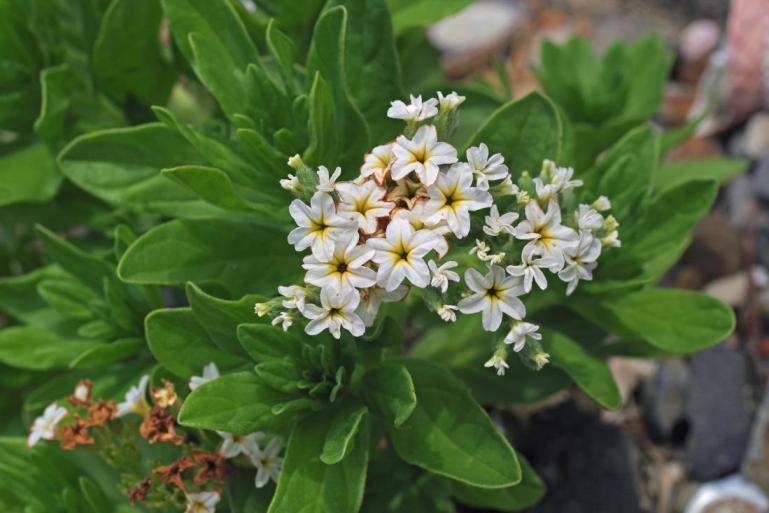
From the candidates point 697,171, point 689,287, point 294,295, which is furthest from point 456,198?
point 689,287

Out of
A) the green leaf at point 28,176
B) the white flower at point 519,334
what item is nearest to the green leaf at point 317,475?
the white flower at point 519,334

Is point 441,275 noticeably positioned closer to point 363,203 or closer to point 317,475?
point 363,203

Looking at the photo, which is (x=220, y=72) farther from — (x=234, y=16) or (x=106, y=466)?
(x=106, y=466)

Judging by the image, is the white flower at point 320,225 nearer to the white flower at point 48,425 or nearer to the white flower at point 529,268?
the white flower at point 529,268

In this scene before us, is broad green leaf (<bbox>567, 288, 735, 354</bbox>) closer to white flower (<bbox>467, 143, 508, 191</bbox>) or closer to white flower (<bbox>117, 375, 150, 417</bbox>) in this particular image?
white flower (<bbox>467, 143, 508, 191</bbox>)

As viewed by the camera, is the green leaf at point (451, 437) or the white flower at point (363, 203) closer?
the white flower at point (363, 203)

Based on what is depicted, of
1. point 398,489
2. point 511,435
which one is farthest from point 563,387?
point 511,435
